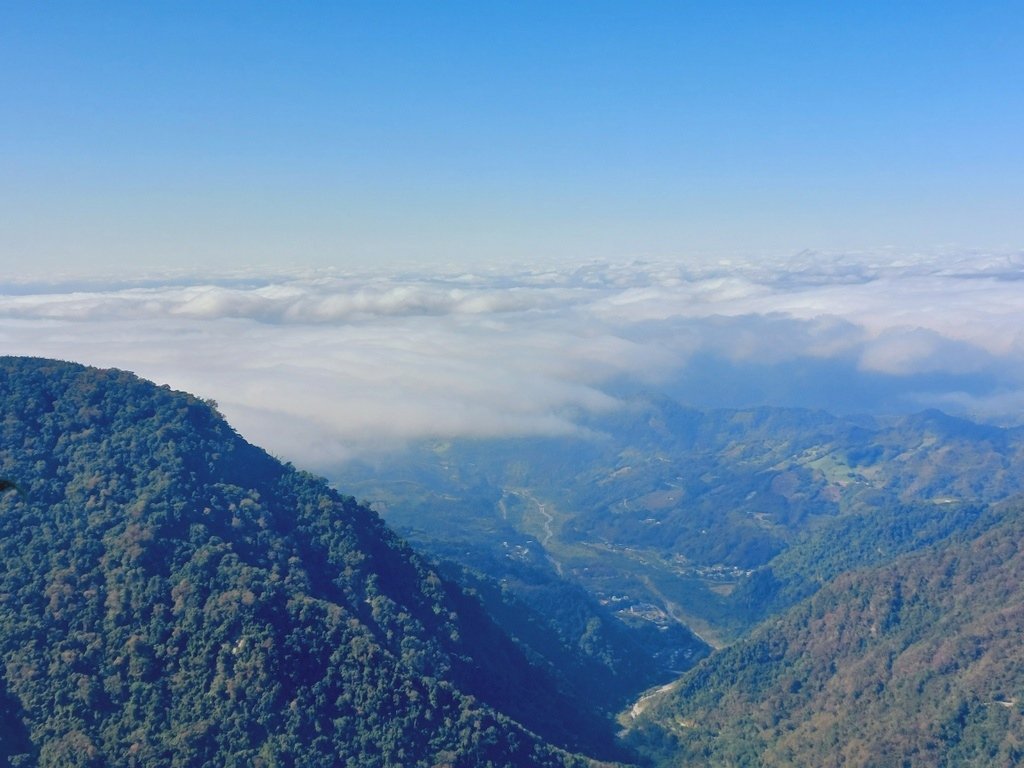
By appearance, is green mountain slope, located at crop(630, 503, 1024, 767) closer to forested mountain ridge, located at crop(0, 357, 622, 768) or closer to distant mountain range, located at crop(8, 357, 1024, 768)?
distant mountain range, located at crop(8, 357, 1024, 768)

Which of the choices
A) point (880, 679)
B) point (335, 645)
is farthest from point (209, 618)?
point (880, 679)

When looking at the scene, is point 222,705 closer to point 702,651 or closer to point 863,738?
point 863,738

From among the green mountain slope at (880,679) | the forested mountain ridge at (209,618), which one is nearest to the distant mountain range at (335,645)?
the forested mountain ridge at (209,618)

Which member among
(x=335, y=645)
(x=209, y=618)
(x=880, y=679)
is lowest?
(x=880, y=679)

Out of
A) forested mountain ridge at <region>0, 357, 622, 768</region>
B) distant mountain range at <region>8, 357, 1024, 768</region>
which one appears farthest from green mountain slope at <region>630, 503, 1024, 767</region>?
forested mountain ridge at <region>0, 357, 622, 768</region>

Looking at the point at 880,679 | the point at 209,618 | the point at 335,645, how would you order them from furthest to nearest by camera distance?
the point at 880,679
the point at 335,645
the point at 209,618

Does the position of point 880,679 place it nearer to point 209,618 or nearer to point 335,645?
point 335,645
